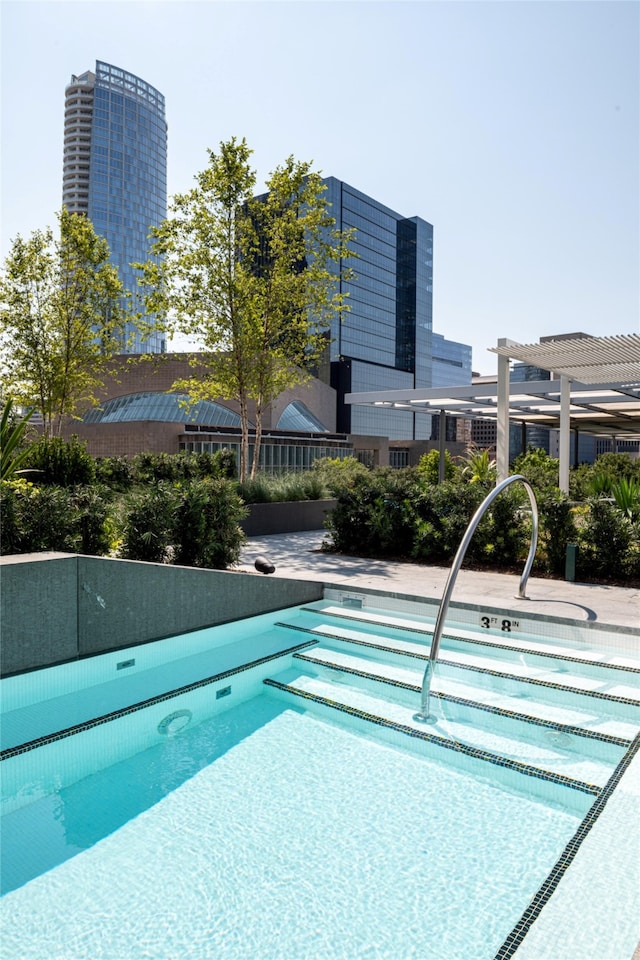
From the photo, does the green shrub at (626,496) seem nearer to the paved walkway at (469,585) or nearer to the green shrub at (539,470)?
the green shrub at (539,470)

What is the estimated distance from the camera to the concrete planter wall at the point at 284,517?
1342cm

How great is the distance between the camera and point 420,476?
19.7 meters

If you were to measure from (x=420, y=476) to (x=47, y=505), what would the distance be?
1443cm

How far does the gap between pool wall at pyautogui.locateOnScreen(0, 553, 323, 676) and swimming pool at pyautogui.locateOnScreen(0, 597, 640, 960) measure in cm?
20

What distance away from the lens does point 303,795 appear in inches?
146

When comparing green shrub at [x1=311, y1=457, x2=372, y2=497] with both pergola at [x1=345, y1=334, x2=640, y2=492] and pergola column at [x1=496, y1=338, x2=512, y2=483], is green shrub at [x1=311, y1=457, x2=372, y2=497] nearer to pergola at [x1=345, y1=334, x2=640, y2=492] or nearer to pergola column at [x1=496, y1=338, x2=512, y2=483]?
pergola at [x1=345, y1=334, x2=640, y2=492]

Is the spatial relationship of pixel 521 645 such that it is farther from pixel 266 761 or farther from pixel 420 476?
pixel 420 476

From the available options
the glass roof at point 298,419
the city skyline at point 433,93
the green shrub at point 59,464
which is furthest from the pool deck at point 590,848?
the glass roof at point 298,419

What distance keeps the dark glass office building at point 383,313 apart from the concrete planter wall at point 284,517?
57.8 m

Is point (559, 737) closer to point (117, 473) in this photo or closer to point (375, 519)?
point (375, 519)

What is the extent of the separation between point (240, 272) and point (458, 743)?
13325 mm

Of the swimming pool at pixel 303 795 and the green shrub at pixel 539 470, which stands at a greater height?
the green shrub at pixel 539 470

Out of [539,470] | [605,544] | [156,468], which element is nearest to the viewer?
[605,544]

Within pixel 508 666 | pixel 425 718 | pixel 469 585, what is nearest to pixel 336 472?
pixel 469 585
